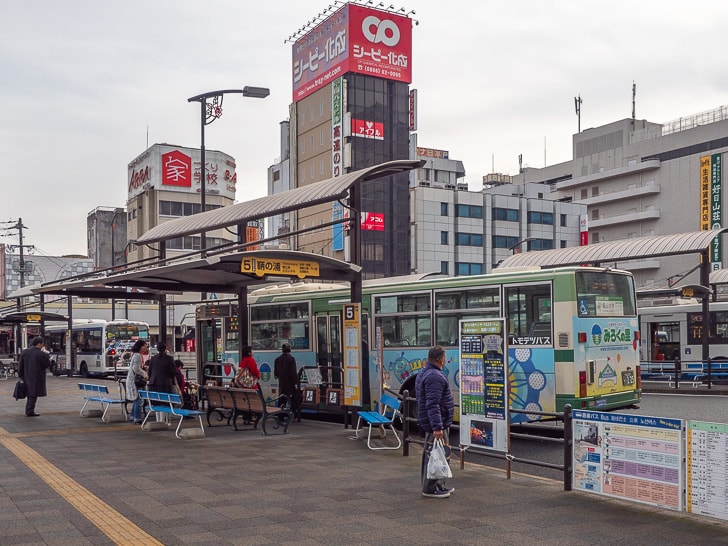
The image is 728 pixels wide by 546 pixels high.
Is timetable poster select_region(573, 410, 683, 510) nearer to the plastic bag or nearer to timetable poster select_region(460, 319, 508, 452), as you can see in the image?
timetable poster select_region(460, 319, 508, 452)

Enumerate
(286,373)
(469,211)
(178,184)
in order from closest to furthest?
1. (286,373)
2. (469,211)
3. (178,184)

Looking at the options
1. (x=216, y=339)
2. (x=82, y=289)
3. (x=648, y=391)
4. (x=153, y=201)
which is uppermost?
(x=153, y=201)

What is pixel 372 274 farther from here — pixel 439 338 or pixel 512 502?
pixel 512 502

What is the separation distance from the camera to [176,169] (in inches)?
3196

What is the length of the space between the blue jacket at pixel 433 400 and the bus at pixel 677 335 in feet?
66.5

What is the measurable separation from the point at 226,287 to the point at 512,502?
10838 millimetres

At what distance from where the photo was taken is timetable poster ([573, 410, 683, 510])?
25.5 ft

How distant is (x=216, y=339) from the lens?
69.3 feet

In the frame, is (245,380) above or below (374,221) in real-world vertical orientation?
below

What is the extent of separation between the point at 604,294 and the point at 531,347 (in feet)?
5.47

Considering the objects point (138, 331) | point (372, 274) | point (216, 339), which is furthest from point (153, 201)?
point (216, 339)

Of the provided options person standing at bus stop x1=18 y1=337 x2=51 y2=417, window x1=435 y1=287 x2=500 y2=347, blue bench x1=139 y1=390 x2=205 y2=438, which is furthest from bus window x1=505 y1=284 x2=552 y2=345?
person standing at bus stop x1=18 y1=337 x2=51 y2=417

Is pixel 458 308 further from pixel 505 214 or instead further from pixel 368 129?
pixel 505 214

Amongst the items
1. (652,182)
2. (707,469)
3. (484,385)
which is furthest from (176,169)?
(707,469)
